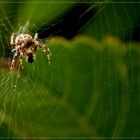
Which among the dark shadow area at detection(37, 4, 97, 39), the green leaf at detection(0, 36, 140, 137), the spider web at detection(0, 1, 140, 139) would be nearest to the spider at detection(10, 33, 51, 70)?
the dark shadow area at detection(37, 4, 97, 39)

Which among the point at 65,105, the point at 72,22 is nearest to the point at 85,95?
the point at 65,105

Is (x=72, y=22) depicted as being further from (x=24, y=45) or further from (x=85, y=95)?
(x=24, y=45)

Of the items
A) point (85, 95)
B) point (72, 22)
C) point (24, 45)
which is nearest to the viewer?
point (85, 95)

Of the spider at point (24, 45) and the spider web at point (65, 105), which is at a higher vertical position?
the spider at point (24, 45)

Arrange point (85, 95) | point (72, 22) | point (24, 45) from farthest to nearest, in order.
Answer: point (24, 45) < point (72, 22) < point (85, 95)

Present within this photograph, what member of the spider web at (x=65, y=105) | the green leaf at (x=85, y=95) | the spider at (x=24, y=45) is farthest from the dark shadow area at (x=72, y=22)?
the spider at (x=24, y=45)

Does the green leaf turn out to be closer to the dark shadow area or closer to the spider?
the dark shadow area

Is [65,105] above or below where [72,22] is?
below

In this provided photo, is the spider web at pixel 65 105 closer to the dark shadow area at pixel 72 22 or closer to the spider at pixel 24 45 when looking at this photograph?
the dark shadow area at pixel 72 22

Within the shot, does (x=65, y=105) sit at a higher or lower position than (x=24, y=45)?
lower

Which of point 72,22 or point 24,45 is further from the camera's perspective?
point 24,45

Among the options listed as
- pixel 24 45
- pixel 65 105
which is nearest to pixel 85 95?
pixel 65 105
